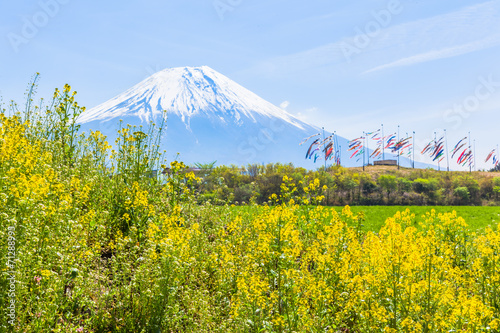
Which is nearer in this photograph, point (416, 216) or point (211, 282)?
point (211, 282)

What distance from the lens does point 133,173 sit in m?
7.53

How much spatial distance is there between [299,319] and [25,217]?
123 inches

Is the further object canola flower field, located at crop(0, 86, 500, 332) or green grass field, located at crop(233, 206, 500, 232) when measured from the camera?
green grass field, located at crop(233, 206, 500, 232)

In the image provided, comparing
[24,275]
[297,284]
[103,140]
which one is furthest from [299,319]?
[103,140]

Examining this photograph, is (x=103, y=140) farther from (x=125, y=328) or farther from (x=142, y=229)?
(x=125, y=328)

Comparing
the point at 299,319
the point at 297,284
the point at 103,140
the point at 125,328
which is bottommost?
the point at 125,328

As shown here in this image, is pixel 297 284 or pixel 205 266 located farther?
pixel 205 266

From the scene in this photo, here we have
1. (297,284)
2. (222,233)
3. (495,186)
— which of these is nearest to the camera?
(297,284)

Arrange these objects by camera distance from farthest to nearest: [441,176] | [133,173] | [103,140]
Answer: [441,176] → [103,140] → [133,173]

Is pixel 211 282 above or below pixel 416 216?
below

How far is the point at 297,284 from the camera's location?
384 cm

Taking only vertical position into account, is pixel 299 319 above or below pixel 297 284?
below

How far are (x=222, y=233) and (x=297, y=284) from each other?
308cm

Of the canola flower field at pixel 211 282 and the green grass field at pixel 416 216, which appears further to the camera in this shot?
the green grass field at pixel 416 216
